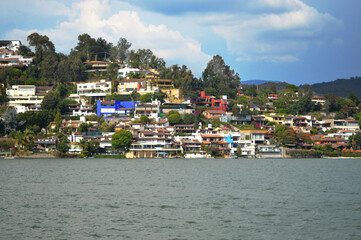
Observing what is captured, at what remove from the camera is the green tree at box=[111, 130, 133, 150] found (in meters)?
74.6

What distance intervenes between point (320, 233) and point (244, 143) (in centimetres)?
6315

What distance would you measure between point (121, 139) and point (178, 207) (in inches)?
1874

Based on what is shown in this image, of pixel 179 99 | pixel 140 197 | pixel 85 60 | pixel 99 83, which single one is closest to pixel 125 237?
pixel 140 197

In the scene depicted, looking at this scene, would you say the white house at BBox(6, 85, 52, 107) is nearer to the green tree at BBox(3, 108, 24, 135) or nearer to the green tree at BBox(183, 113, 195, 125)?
the green tree at BBox(3, 108, 24, 135)

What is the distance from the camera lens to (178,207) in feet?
91.7

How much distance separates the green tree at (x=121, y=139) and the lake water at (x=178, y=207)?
28.7m

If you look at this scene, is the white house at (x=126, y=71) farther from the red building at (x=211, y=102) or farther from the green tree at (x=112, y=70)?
the red building at (x=211, y=102)

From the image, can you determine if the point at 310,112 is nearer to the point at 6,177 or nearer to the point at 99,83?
the point at 99,83

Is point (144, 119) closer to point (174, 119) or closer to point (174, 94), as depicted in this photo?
point (174, 119)

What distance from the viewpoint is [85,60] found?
11688 cm

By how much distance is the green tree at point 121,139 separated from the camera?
245 ft

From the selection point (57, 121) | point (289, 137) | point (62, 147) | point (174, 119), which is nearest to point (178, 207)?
point (62, 147)

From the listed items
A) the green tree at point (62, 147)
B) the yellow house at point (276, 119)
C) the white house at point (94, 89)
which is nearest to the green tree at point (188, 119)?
the yellow house at point (276, 119)

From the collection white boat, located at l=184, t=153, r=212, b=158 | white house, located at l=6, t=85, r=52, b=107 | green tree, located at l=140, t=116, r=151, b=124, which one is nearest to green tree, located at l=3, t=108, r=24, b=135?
white house, located at l=6, t=85, r=52, b=107
